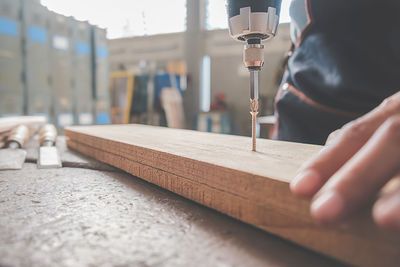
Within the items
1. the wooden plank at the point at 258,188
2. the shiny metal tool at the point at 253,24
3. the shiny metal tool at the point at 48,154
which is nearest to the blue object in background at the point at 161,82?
the shiny metal tool at the point at 48,154

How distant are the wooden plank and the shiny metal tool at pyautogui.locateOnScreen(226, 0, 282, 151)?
0.13m

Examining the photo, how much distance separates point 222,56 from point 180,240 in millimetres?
5374

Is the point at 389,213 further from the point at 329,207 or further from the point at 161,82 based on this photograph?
the point at 161,82

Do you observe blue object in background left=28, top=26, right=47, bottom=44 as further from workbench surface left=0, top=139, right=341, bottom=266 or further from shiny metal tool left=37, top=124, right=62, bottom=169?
workbench surface left=0, top=139, right=341, bottom=266

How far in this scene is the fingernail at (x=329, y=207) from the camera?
1.04 ft

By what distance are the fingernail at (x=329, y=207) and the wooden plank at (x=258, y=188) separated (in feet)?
0.06

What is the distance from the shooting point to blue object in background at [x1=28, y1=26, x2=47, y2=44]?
11.0 feet

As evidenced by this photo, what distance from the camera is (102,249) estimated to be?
0.38 m

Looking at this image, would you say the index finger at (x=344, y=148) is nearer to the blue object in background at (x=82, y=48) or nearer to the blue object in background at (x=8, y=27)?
the blue object in background at (x=8, y=27)

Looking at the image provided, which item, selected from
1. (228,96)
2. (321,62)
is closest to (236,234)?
(321,62)

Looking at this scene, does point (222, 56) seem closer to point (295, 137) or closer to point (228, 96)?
point (228, 96)

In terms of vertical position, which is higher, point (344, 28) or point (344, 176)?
point (344, 28)

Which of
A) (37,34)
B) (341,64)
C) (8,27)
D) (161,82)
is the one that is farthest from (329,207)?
(161,82)

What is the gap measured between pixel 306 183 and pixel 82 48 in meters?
4.30
